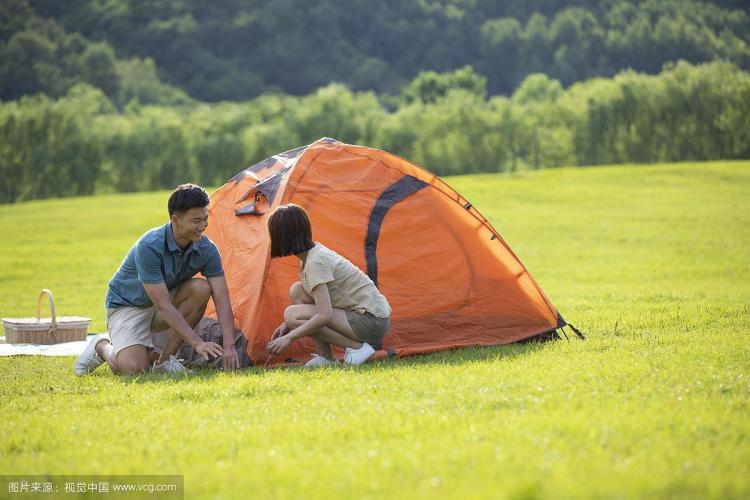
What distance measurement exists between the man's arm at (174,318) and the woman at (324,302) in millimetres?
481

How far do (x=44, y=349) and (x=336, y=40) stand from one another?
87466mm

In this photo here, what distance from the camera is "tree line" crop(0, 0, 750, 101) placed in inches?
3378

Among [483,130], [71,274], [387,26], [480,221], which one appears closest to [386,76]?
[387,26]

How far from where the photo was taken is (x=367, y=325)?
7.12 m

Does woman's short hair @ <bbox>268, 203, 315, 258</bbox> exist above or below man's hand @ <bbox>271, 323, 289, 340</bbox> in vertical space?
above

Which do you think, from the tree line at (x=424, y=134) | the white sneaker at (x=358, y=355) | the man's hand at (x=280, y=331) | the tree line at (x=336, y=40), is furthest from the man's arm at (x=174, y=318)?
the tree line at (x=336, y=40)

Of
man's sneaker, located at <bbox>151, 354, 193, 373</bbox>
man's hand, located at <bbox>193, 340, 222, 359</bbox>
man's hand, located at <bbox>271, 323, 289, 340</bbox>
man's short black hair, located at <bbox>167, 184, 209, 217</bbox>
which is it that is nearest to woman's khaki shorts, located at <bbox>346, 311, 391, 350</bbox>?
man's hand, located at <bbox>271, 323, 289, 340</bbox>

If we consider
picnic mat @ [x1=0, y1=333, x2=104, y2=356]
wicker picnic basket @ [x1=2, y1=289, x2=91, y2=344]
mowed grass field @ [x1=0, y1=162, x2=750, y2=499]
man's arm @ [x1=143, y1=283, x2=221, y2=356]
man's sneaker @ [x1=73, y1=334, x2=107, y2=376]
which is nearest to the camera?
mowed grass field @ [x1=0, y1=162, x2=750, y2=499]

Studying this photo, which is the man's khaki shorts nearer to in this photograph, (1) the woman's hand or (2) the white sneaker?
(1) the woman's hand

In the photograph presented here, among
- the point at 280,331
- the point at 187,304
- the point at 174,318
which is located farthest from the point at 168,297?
the point at 280,331

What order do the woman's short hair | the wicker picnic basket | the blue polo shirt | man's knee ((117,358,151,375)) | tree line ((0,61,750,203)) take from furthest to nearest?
tree line ((0,61,750,203)) → the wicker picnic basket → man's knee ((117,358,151,375)) → the blue polo shirt → the woman's short hair

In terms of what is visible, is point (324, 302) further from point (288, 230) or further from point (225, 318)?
point (225, 318)

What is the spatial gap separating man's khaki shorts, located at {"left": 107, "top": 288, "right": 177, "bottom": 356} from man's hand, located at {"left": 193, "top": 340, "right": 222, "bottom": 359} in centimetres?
57

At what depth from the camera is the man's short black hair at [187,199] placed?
691 cm
